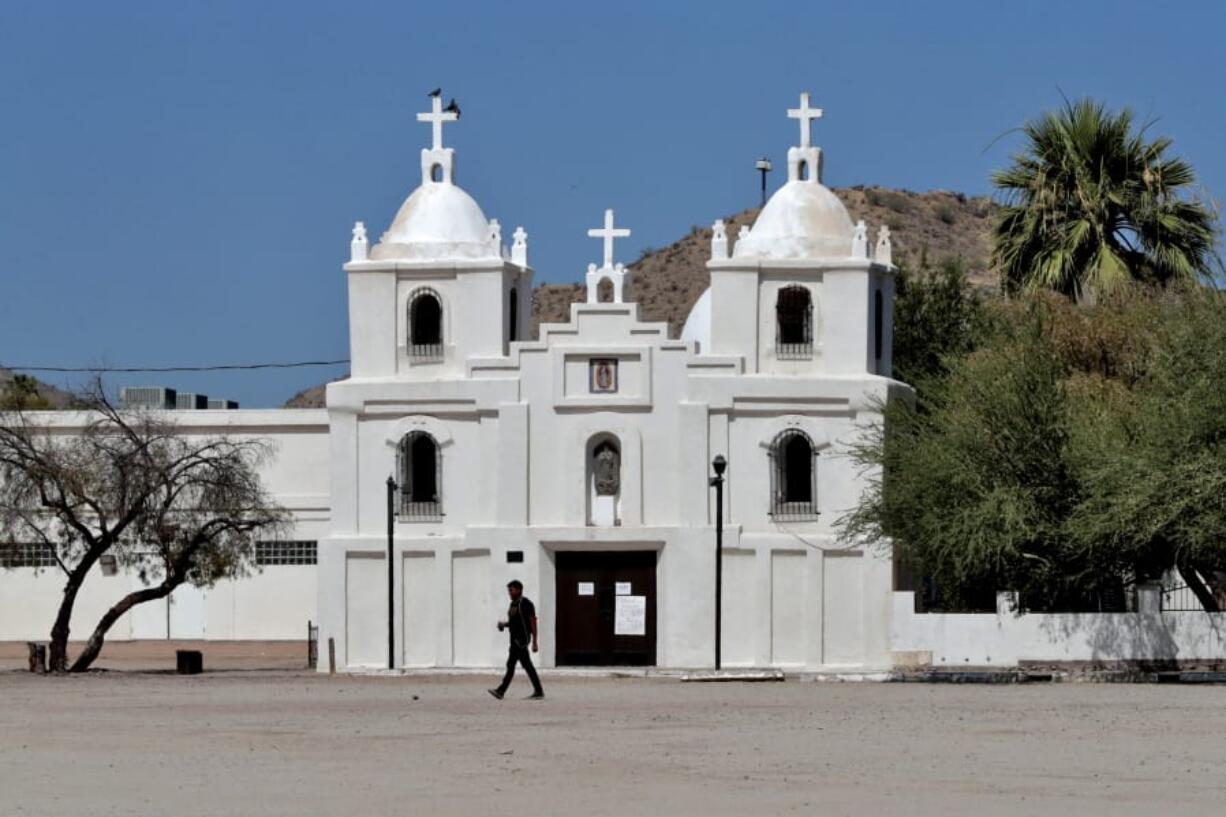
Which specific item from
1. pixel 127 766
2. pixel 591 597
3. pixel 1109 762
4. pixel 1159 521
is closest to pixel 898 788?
pixel 1109 762

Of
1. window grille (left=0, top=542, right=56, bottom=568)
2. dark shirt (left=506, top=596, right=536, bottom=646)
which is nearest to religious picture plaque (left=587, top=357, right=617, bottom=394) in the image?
window grille (left=0, top=542, right=56, bottom=568)

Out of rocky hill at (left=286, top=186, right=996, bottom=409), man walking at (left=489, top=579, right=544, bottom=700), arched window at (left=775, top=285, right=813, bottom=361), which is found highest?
rocky hill at (left=286, top=186, right=996, bottom=409)

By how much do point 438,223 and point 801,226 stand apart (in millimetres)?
6607

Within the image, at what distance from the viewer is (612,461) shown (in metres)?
48.3

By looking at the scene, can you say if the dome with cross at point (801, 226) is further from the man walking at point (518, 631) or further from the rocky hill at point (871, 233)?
the rocky hill at point (871, 233)

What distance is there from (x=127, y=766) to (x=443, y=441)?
23.6 meters

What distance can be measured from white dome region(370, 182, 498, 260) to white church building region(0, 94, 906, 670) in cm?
7

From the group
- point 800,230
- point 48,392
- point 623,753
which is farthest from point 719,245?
point 48,392

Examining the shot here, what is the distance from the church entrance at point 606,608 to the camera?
156ft

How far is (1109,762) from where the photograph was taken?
2486 centimetres

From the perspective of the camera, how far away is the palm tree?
49.2m

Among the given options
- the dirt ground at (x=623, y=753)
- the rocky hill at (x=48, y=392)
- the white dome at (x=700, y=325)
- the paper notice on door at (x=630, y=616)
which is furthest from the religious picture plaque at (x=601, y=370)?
the rocky hill at (x=48, y=392)

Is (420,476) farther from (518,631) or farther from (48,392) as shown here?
(48,392)

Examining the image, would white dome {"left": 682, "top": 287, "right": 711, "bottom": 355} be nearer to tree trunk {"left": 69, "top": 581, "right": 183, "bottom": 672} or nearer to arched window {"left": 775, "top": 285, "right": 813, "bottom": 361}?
arched window {"left": 775, "top": 285, "right": 813, "bottom": 361}
